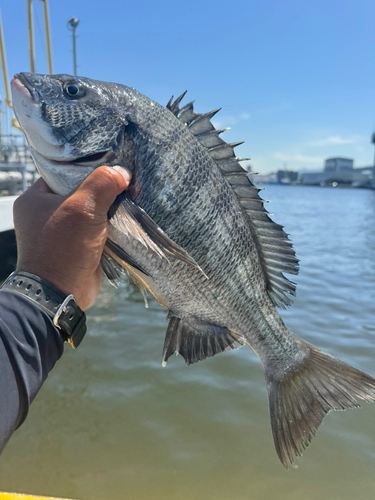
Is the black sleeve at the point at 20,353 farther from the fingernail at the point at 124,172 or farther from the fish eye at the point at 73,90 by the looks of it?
the fish eye at the point at 73,90

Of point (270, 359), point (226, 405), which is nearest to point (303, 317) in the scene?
point (226, 405)

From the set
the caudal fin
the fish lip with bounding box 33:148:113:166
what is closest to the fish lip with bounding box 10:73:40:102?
the fish lip with bounding box 33:148:113:166

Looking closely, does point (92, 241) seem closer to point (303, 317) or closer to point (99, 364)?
point (99, 364)

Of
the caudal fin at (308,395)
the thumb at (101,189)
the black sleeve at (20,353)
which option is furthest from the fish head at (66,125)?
the caudal fin at (308,395)

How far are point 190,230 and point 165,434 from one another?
92.7 inches

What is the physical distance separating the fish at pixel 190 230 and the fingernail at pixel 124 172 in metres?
0.04

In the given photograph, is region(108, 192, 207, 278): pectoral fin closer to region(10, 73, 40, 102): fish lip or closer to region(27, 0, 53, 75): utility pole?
region(10, 73, 40, 102): fish lip

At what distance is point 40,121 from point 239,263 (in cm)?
131

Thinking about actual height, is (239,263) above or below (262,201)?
below

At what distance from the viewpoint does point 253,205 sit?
2.09m

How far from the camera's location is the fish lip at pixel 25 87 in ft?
5.54

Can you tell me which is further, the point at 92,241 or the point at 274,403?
the point at 274,403

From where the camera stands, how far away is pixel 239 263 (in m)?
2.06

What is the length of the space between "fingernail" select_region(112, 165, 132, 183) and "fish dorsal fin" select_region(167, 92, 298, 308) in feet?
1.69
